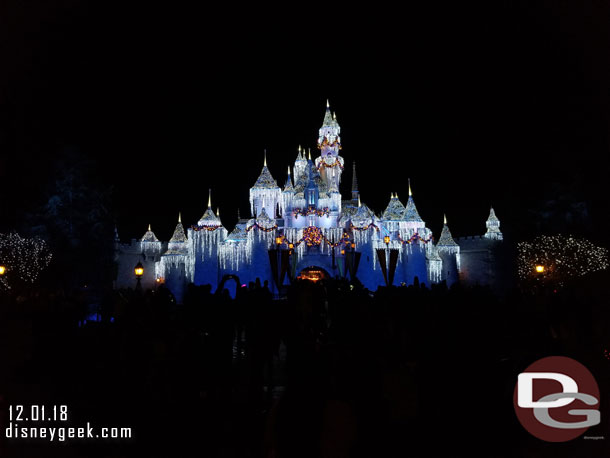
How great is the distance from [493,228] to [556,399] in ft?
108

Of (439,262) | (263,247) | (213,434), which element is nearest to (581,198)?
(439,262)

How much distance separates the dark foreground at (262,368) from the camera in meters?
4.52

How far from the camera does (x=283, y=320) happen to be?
6637 mm

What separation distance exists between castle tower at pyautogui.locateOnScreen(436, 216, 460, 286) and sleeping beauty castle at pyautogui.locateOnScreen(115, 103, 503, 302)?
3.3 inches

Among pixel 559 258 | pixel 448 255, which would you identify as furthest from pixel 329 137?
pixel 559 258

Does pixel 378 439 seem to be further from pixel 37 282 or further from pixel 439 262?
pixel 439 262

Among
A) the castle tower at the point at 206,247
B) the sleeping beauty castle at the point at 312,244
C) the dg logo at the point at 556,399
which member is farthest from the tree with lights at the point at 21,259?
the dg logo at the point at 556,399

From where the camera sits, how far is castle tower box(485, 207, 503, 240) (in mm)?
34562

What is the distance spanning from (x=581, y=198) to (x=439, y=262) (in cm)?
1094

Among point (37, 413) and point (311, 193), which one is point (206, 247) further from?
point (37, 413)

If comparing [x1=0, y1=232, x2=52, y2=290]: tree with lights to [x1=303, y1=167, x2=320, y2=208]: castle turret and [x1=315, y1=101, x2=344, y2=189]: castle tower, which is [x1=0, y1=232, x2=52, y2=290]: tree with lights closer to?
[x1=303, y1=167, x2=320, y2=208]: castle turret

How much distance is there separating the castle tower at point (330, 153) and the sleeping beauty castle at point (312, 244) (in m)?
0.09

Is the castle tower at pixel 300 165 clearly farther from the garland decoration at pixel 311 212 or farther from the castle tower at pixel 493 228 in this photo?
the castle tower at pixel 493 228

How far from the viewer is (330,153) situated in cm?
3622
